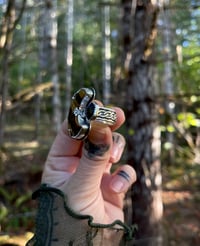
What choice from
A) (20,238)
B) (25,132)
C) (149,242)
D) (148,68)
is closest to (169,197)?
(20,238)

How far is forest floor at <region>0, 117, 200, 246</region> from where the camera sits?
4773 mm

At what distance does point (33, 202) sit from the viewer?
5.66 metres

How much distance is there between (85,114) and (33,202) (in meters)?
5.16

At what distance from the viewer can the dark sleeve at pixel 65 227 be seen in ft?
2.76

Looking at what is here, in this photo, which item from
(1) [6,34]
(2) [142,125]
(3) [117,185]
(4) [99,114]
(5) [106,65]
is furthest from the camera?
(5) [106,65]

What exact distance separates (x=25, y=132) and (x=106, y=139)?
1268 centimetres

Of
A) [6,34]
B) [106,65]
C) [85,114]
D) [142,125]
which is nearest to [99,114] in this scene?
[85,114]

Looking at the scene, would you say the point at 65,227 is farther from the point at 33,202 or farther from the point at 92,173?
the point at 33,202

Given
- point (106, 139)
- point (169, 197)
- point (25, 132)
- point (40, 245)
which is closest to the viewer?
point (106, 139)

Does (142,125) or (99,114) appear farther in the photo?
(142,125)

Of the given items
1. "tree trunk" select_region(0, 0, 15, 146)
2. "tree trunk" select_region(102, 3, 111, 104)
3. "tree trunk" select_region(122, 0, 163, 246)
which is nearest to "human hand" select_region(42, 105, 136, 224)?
"tree trunk" select_region(0, 0, 15, 146)

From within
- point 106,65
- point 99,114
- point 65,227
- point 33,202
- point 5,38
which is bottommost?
point 33,202

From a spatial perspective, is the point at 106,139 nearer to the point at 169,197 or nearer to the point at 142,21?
the point at 142,21

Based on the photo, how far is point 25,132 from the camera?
1318 cm
